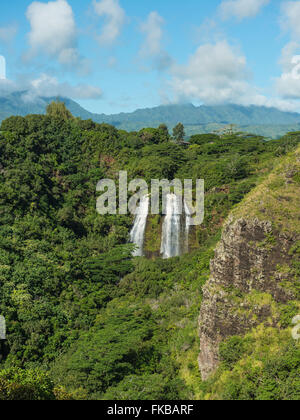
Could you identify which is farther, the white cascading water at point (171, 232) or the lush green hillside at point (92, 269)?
the white cascading water at point (171, 232)

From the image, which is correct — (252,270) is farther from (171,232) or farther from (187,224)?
(171,232)

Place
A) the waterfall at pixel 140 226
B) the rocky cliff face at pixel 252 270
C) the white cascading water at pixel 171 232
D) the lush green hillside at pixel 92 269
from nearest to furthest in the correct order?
1. the rocky cliff face at pixel 252 270
2. the lush green hillside at pixel 92 269
3. the white cascading water at pixel 171 232
4. the waterfall at pixel 140 226

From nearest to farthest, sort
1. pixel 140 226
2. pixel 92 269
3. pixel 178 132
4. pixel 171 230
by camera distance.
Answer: pixel 92 269
pixel 171 230
pixel 140 226
pixel 178 132

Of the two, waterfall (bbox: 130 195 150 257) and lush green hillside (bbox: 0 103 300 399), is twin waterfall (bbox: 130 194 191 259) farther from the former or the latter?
lush green hillside (bbox: 0 103 300 399)

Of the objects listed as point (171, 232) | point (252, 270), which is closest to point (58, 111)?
point (171, 232)

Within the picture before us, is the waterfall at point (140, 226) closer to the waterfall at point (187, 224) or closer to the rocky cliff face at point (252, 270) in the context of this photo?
the waterfall at point (187, 224)

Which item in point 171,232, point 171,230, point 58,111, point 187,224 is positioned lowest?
point 171,232

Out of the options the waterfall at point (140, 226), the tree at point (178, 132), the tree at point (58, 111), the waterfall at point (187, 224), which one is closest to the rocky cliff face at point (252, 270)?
the waterfall at point (187, 224)
